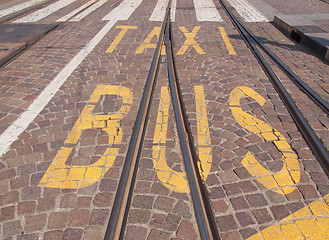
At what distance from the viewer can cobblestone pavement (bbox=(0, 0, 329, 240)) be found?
2914 mm

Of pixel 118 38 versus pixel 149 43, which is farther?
pixel 118 38

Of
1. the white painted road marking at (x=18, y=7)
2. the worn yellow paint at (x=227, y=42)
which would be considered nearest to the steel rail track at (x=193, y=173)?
the worn yellow paint at (x=227, y=42)

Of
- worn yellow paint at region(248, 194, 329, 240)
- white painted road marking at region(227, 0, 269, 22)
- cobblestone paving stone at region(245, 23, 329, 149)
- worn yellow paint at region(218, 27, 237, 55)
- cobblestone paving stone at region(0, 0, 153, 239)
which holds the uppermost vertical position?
white painted road marking at region(227, 0, 269, 22)

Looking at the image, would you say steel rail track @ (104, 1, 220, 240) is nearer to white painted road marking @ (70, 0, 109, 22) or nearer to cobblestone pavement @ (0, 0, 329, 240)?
cobblestone pavement @ (0, 0, 329, 240)

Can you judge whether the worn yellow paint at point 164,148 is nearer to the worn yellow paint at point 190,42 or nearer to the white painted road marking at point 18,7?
the worn yellow paint at point 190,42

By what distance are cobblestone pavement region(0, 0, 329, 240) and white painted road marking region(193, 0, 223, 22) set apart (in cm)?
355

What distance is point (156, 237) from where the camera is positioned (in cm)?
277

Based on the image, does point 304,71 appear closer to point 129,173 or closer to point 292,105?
point 292,105

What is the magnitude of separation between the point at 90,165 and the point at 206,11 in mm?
9410

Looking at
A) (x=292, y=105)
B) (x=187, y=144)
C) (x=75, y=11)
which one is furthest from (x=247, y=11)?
(x=187, y=144)

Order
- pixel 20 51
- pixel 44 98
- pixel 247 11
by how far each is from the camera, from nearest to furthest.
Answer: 1. pixel 44 98
2. pixel 20 51
3. pixel 247 11

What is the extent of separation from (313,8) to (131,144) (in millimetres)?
10707

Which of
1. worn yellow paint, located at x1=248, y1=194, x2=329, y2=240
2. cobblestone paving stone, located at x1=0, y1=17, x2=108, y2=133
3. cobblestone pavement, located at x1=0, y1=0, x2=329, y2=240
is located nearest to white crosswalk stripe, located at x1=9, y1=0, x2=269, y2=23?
cobblestone paving stone, located at x1=0, y1=17, x2=108, y2=133

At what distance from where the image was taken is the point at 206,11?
11.3 m
